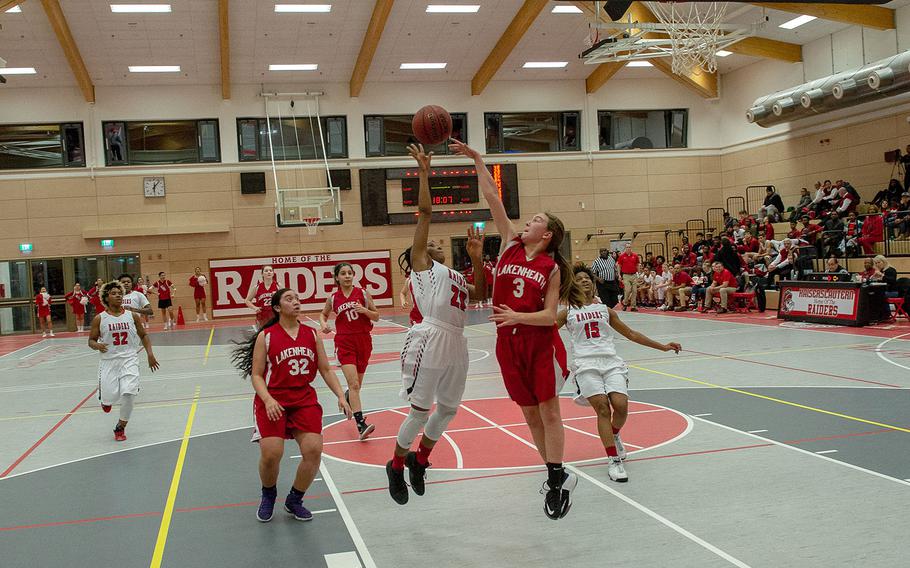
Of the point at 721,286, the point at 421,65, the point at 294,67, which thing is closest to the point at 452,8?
the point at 421,65

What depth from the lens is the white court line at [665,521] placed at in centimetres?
419

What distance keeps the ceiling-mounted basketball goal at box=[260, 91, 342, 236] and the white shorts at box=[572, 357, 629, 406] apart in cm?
2230

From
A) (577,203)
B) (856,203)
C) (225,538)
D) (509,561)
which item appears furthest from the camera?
(577,203)

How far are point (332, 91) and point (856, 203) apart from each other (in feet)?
56.6

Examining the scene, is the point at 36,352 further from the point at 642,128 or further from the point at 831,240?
the point at 642,128

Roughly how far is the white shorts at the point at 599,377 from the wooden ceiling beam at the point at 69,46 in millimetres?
19956

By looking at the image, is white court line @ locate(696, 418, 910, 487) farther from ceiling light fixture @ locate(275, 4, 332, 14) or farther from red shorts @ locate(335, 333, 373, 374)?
ceiling light fixture @ locate(275, 4, 332, 14)

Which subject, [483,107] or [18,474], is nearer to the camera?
[18,474]

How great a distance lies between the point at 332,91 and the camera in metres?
28.9

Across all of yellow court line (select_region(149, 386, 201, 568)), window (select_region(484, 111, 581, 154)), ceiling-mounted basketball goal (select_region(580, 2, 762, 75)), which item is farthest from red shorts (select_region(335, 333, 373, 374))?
window (select_region(484, 111, 581, 154))

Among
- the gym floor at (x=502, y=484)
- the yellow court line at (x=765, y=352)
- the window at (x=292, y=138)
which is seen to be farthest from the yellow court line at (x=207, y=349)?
the yellow court line at (x=765, y=352)

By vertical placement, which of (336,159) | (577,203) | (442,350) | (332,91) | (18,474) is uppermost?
(332,91)

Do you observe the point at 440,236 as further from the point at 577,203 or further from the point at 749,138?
the point at 749,138

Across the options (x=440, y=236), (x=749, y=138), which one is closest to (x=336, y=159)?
(x=440, y=236)
